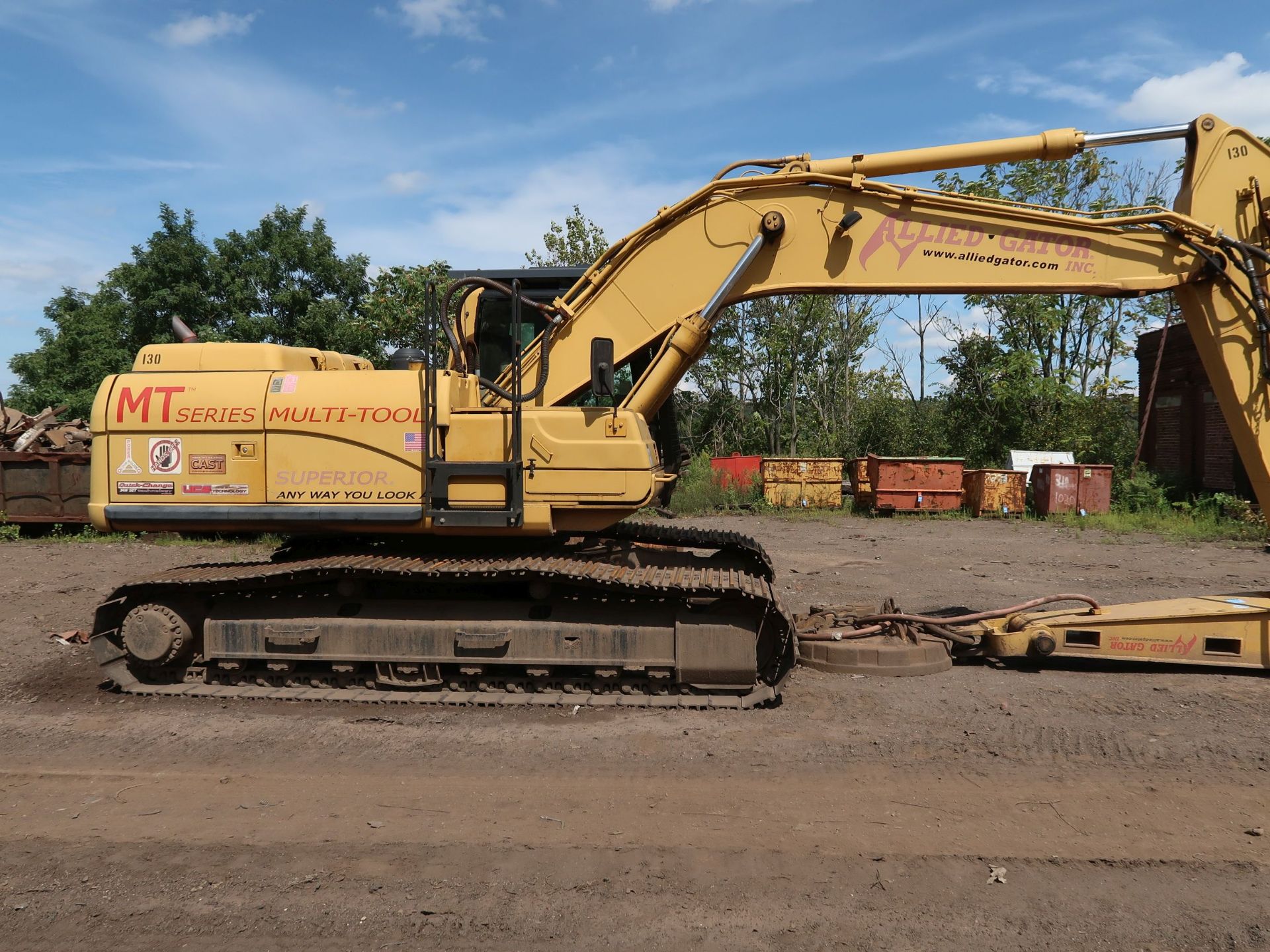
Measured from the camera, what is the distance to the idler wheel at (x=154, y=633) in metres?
6.02

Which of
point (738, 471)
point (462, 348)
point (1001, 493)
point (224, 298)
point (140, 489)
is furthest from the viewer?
point (224, 298)

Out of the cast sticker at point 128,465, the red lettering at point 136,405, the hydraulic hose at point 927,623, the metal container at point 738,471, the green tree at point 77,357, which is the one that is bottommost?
the hydraulic hose at point 927,623

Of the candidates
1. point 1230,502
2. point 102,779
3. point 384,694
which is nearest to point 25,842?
point 102,779

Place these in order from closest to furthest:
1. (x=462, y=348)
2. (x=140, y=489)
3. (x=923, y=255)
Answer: (x=140, y=489)
(x=923, y=255)
(x=462, y=348)

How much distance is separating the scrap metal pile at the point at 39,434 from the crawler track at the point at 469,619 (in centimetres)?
1121

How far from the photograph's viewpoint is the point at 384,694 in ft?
19.5

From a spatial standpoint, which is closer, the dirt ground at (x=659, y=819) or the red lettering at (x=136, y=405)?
the dirt ground at (x=659, y=819)

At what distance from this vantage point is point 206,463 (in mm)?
6008

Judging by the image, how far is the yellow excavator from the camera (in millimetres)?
5855

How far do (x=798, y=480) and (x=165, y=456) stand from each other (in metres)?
15.5

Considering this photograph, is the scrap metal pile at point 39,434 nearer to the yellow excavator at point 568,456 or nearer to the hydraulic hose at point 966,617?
the yellow excavator at point 568,456

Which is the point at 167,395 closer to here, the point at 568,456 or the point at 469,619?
the point at 469,619

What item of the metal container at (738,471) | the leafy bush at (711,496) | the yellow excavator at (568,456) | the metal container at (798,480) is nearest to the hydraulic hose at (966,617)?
the yellow excavator at (568,456)

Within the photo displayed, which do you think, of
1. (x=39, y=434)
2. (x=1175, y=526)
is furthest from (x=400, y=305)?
(x=1175, y=526)
